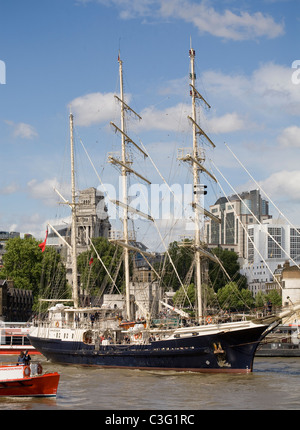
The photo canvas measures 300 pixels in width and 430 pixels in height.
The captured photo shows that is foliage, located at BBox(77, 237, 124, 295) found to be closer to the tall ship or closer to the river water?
the tall ship

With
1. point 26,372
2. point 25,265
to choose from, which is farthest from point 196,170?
point 25,265

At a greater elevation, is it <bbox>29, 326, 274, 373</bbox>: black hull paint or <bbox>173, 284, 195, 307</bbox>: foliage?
<bbox>173, 284, 195, 307</bbox>: foliage

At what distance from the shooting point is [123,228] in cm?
8094

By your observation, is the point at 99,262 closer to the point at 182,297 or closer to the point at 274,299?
the point at 274,299

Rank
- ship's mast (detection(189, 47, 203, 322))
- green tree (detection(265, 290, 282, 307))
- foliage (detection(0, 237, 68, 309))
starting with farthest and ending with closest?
green tree (detection(265, 290, 282, 307))
foliage (detection(0, 237, 68, 309))
ship's mast (detection(189, 47, 203, 322))

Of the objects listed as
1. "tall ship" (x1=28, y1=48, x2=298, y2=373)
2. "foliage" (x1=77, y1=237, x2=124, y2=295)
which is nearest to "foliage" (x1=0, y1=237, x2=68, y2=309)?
"foliage" (x1=77, y1=237, x2=124, y2=295)

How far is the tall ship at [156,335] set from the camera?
5853 cm

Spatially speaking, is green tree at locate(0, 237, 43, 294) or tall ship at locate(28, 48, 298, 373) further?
green tree at locate(0, 237, 43, 294)

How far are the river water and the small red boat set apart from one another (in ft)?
1.32

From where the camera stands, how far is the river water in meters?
40.6

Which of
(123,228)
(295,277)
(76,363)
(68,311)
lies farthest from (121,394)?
(295,277)

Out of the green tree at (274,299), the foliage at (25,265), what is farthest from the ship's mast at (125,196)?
the green tree at (274,299)
